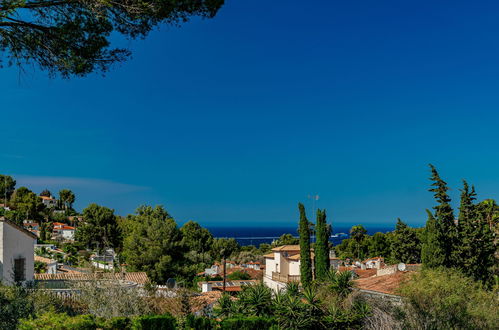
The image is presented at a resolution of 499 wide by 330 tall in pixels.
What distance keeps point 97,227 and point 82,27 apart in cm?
4361

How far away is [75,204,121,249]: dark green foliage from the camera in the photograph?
157 ft

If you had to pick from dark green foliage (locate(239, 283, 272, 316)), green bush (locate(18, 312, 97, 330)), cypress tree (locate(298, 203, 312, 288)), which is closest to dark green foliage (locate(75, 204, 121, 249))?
cypress tree (locate(298, 203, 312, 288))

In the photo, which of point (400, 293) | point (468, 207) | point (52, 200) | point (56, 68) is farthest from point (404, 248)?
point (52, 200)

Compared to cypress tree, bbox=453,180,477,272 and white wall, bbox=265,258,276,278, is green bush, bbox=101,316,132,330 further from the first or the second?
white wall, bbox=265,258,276,278

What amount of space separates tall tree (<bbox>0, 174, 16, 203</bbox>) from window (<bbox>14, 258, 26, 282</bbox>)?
8112 centimetres

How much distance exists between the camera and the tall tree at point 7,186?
284 feet

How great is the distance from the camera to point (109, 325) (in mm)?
10531

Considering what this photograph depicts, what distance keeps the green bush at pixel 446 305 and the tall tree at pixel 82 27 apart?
1092cm

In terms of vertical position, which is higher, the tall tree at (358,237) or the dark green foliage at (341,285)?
the dark green foliage at (341,285)

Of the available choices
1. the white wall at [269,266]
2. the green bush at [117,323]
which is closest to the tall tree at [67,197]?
the white wall at [269,266]

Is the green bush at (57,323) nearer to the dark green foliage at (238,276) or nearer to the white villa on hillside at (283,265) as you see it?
the white villa on hillside at (283,265)

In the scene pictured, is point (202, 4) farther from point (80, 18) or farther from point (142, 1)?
point (80, 18)

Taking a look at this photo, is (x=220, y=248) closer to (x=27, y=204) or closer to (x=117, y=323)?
(x=27, y=204)

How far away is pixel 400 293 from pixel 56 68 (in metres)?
14.5
